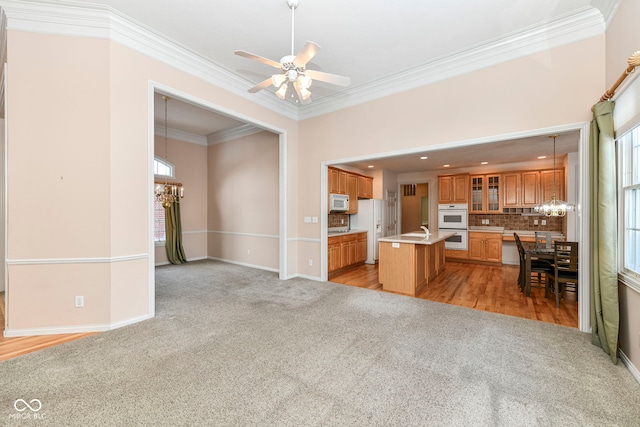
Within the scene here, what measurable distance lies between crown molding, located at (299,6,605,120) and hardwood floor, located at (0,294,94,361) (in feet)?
16.4

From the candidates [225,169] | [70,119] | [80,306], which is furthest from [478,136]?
[225,169]

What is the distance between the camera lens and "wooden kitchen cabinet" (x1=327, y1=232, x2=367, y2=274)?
574 centimetres

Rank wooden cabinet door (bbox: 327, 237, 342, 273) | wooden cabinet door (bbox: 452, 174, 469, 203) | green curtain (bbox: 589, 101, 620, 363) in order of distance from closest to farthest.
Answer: green curtain (bbox: 589, 101, 620, 363)
wooden cabinet door (bbox: 327, 237, 342, 273)
wooden cabinet door (bbox: 452, 174, 469, 203)

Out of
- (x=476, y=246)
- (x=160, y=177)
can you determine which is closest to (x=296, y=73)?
(x=160, y=177)

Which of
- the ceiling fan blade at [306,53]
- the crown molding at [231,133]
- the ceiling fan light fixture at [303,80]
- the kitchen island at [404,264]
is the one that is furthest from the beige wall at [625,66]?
the crown molding at [231,133]

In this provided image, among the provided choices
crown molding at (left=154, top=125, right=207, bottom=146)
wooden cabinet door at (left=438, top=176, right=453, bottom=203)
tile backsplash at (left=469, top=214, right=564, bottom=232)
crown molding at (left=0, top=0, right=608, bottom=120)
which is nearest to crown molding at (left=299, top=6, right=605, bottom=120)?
crown molding at (left=0, top=0, right=608, bottom=120)

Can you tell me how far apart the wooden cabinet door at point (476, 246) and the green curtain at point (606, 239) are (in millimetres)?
4801

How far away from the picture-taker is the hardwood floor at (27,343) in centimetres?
256

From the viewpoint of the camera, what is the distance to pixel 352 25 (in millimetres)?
3127

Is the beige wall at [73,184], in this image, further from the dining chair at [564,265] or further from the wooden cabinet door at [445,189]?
the wooden cabinet door at [445,189]

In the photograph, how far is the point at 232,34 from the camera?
10.8ft

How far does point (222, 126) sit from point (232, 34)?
3.68 m

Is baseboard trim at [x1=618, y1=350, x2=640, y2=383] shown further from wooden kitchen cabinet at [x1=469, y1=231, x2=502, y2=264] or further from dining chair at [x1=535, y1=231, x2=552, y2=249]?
wooden kitchen cabinet at [x1=469, y1=231, x2=502, y2=264]

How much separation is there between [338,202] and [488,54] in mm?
3708
